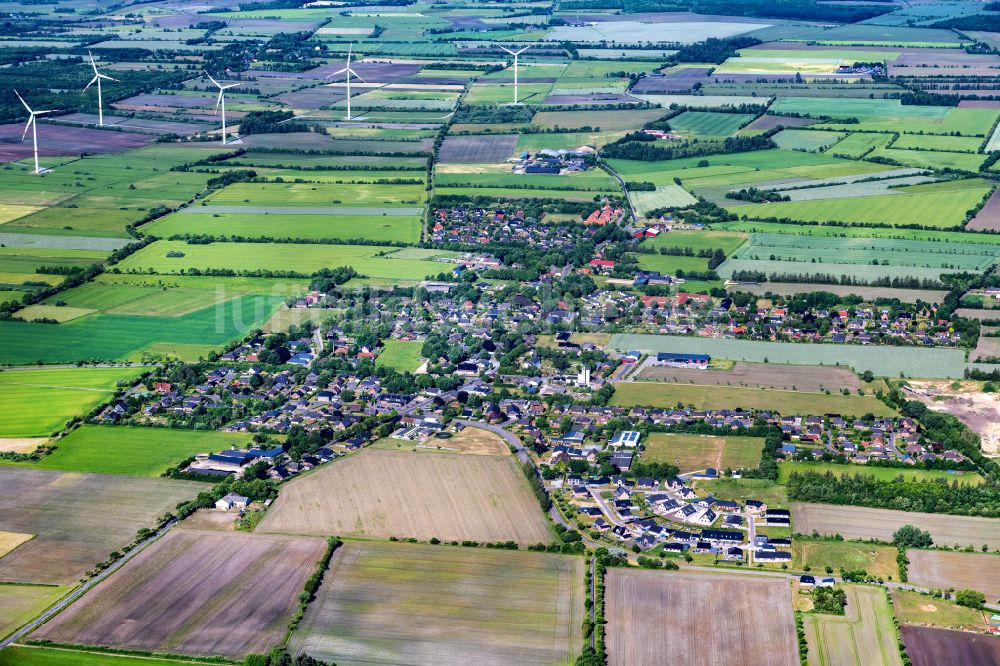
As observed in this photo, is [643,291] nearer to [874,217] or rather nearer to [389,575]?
[874,217]

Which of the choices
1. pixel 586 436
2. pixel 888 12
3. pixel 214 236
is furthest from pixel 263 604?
pixel 888 12

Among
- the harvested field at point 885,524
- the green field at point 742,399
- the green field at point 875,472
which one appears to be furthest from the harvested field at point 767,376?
the harvested field at point 885,524

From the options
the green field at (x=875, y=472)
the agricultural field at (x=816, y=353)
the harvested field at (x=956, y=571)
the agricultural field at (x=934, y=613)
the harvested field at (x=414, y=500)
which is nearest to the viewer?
the agricultural field at (x=934, y=613)

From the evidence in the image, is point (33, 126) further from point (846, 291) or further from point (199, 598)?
point (199, 598)

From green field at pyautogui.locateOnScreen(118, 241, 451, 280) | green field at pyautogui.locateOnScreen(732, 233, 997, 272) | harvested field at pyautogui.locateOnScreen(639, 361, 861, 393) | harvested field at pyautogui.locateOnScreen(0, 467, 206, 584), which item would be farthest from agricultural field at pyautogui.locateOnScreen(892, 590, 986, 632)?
green field at pyautogui.locateOnScreen(118, 241, 451, 280)

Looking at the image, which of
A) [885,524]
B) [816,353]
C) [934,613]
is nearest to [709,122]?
[816,353]

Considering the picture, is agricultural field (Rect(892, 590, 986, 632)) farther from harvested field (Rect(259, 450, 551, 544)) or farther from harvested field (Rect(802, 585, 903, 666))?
harvested field (Rect(259, 450, 551, 544))

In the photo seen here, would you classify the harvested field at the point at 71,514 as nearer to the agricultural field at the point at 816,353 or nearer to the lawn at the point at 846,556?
the lawn at the point at 846,556
